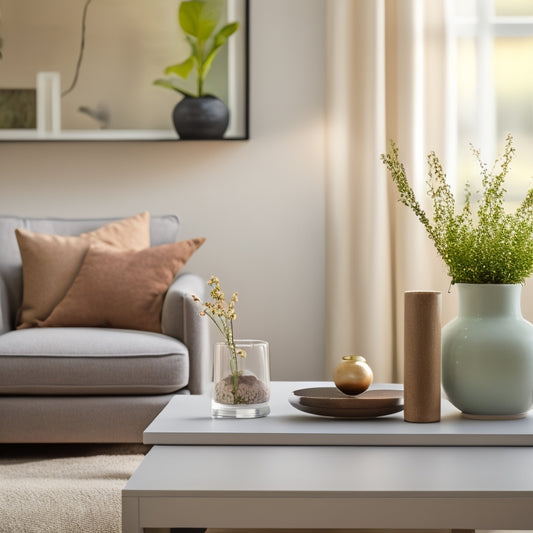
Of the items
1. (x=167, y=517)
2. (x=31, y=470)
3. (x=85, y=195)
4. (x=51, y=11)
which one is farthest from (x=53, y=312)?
(x=167, y=517)

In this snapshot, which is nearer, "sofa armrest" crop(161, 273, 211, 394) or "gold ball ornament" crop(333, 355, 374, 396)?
"gold ball ornament" crop(333, 355, 374, 396)

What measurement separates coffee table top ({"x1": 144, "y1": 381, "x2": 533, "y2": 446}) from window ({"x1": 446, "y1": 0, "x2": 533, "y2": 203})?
2391 mm

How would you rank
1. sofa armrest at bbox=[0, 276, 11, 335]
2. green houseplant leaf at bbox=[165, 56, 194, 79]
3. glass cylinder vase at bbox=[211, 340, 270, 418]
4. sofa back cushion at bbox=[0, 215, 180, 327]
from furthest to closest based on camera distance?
green houseplant leaf at bbox=[165, 56, 194, 79] → sofa back cushion at bbox=[0, 215, 180, 327] → sofa armrest at bbox=[0, 276, 11, 335] → glass cylinder vase at bbox=[211, 340, 270, 418]

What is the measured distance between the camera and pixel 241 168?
12.7ft

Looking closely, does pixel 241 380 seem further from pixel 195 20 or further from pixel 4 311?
pixel 195 20

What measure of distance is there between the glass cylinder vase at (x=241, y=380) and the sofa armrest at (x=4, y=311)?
5.41 ft

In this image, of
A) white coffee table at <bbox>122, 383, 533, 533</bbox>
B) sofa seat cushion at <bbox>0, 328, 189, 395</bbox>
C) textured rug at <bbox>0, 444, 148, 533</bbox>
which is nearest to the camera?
white coffee table at <bbox>122, 383, 533, 533</bbox>

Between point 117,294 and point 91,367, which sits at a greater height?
point 117,294

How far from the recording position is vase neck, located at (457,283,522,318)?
5.33 feet

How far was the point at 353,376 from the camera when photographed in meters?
1.65

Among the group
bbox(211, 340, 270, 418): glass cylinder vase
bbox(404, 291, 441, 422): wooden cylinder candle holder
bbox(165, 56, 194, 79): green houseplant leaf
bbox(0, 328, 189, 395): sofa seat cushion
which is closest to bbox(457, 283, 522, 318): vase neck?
bbox(404, 291, 441, 422): wooden cylinder candle holder

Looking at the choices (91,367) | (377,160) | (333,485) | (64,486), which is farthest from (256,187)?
(333,485)

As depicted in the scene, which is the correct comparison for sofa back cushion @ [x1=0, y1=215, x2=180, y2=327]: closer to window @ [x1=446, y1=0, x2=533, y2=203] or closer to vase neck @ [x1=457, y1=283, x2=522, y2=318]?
window @ [x1=446, y1=0, x2=533, y2=203]

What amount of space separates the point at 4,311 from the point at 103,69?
4.50ft
